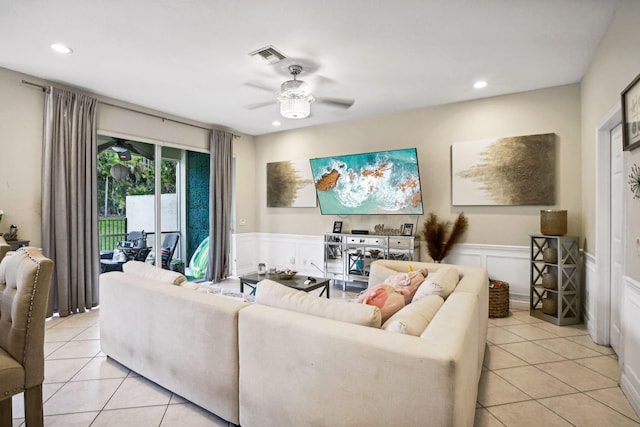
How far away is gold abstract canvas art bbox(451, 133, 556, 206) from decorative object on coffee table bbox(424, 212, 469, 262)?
27 centimetres

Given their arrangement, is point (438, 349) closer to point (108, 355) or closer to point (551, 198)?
point (108, 355)

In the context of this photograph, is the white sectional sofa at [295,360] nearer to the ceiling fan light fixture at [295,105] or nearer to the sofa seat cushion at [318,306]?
the sofa seat cushion at [318,306]

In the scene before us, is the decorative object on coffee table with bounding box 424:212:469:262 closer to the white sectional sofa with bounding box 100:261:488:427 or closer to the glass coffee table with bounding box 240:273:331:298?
the glass coffee table with bounding box 240:273:331:298

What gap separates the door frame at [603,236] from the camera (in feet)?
9.48

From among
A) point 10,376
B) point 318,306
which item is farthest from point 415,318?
point 10,376

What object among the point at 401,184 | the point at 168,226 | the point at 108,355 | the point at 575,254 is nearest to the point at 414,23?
the point at 401,184

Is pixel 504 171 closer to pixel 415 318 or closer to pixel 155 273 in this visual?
pixel 415 318

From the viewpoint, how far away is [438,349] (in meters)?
1.17

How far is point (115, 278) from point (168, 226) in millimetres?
2751

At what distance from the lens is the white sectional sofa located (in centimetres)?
117

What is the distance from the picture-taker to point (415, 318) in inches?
61.9

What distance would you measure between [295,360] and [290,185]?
14.8 feet

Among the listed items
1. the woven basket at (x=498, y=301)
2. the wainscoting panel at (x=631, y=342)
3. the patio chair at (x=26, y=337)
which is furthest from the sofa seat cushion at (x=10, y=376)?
the woven basket at (x=498, y=301)

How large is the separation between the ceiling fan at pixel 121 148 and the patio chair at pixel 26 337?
3146 mm
